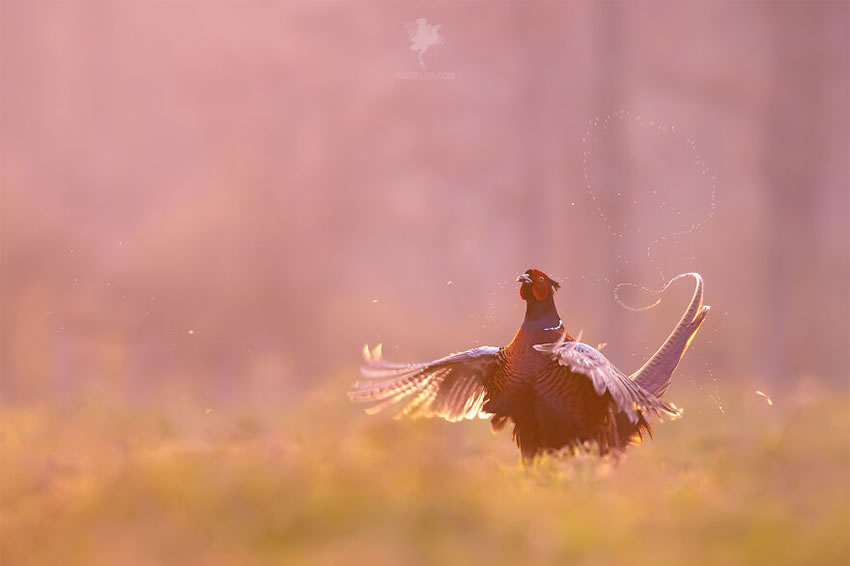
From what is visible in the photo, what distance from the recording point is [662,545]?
281 cm

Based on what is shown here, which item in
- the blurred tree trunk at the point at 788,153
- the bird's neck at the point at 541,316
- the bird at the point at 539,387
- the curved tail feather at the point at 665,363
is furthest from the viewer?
the blurred tree trunk at the point at 788,153

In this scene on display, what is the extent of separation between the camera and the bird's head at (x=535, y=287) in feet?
17.5

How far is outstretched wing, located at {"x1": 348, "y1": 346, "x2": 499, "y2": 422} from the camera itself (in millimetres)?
5793

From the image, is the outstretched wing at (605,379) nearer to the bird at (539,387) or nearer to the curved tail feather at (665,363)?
the bird at (539,387)

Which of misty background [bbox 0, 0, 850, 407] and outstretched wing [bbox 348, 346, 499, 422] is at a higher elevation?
misty background [bbox 0, 0, 850, 407]

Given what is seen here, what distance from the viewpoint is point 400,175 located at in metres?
13.6

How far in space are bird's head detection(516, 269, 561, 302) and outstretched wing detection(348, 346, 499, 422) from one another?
60 cm

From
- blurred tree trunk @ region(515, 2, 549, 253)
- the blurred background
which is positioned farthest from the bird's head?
blurred tree trunk @ region(515, 2, 549, 253)

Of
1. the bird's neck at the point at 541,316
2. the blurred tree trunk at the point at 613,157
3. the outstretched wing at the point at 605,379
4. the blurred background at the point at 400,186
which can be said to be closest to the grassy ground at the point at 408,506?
the outstretched wing at the point at 605,379

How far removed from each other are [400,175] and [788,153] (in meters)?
6.54

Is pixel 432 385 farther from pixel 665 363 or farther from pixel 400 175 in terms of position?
pixel 400 175

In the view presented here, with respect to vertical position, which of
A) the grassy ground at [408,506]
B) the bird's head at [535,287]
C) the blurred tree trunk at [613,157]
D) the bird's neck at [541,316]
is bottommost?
the grassy ground at [408,506]

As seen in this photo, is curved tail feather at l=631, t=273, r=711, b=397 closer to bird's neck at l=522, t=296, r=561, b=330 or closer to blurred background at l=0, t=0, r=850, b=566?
bird's neck at l=522, t=296, r=561, b=330

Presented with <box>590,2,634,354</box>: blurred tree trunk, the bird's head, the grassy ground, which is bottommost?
the grassy ground
